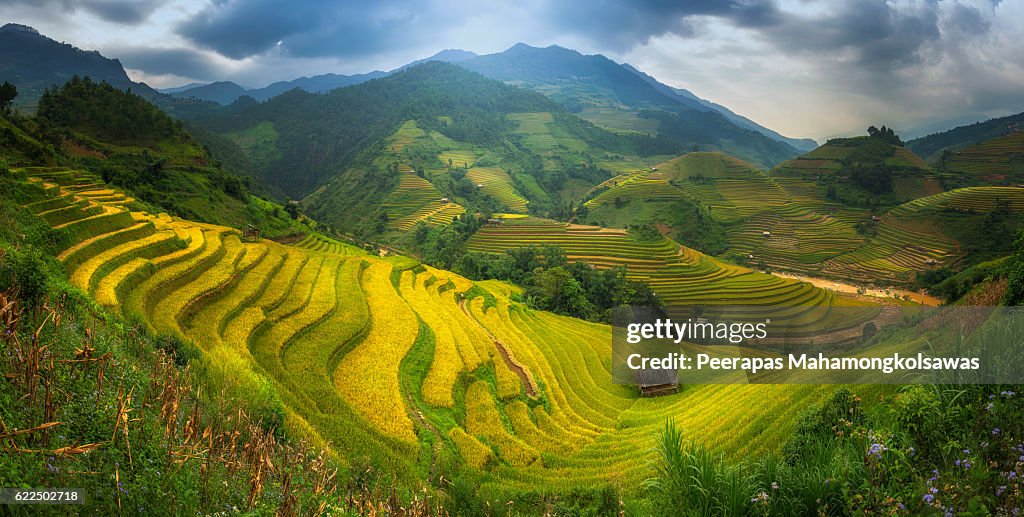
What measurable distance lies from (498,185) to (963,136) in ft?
576

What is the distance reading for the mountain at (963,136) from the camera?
146m

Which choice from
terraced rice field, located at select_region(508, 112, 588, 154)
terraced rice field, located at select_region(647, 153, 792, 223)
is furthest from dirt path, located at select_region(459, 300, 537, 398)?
terraced rice field, located at select_region(508, 112, 588, 154)

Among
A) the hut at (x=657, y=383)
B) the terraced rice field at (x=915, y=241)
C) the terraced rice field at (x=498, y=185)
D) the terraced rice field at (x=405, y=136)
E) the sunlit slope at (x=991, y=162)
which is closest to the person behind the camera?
the hut at (x=657, y=383)

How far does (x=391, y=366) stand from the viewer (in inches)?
485

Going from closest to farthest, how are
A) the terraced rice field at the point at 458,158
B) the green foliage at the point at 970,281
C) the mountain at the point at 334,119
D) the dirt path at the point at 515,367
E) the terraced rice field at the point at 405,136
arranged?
the green foliage at the point at 970,281, the dirt path at the point at 515,367, the terraced rice field at the point at 458,158, the terraced rice field at the point at 405,136, the mountain at the point at 334,119

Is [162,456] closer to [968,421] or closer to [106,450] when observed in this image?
[106,450]

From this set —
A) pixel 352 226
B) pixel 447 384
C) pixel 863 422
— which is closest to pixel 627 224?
pixel 352 226

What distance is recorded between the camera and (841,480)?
3764mm

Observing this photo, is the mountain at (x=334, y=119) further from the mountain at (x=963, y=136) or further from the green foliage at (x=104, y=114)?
the mountain at (x=963, y=136)

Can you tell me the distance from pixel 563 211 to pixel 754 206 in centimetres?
3657

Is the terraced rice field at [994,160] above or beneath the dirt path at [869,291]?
above

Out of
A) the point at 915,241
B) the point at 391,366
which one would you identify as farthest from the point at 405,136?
the point at 391,366

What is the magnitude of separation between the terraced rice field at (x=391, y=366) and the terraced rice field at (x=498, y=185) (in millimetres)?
79661

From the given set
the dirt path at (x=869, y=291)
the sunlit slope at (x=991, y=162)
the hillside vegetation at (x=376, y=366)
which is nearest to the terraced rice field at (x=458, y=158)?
the dirt path at (x=869, y=291)
